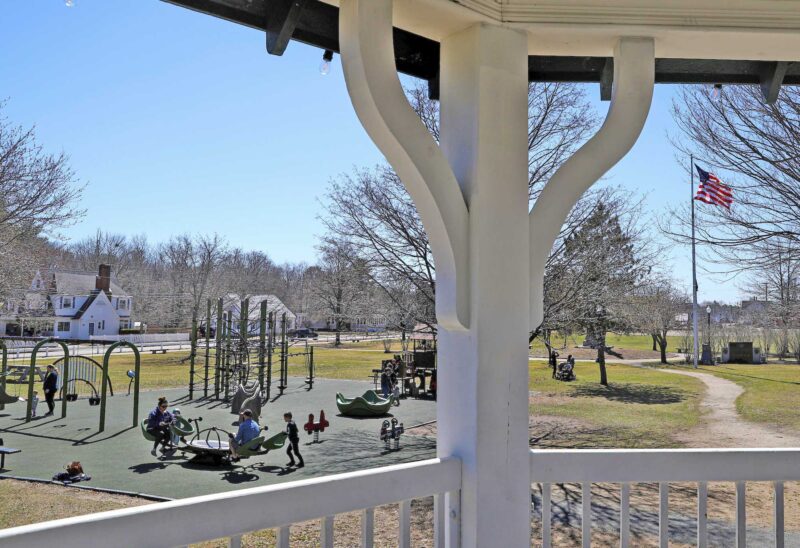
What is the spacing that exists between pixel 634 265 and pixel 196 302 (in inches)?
1182

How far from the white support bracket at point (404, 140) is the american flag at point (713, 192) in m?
9.29

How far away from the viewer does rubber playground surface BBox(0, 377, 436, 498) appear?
28.9ft

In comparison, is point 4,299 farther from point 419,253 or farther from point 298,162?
point 298,162

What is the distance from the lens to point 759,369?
23.8 meters

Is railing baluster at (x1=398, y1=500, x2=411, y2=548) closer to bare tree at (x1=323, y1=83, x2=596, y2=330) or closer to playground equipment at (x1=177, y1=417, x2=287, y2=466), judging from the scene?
bare tree at (x1=323, y1=83, x2=596, y2=330)

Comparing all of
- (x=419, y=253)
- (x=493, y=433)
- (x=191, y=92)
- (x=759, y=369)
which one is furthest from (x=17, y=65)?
(x=759, y=369)

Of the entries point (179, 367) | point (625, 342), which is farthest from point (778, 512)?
point (625, 342)

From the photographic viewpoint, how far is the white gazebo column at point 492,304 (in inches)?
65.4

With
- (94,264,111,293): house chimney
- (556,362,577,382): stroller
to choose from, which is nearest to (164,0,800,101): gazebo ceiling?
(556,362,577,382): stroller

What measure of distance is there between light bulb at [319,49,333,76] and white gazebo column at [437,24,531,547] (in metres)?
0.43

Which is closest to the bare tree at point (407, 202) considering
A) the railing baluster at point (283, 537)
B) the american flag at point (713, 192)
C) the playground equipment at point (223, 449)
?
the american flag at point (713, 192)

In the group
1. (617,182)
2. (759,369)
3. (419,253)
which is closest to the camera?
(419,253)

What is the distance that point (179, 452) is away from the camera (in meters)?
10.7

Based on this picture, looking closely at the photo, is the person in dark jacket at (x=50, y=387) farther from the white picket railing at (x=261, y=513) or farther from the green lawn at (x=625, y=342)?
the green lawn at (x=625, y=342)
